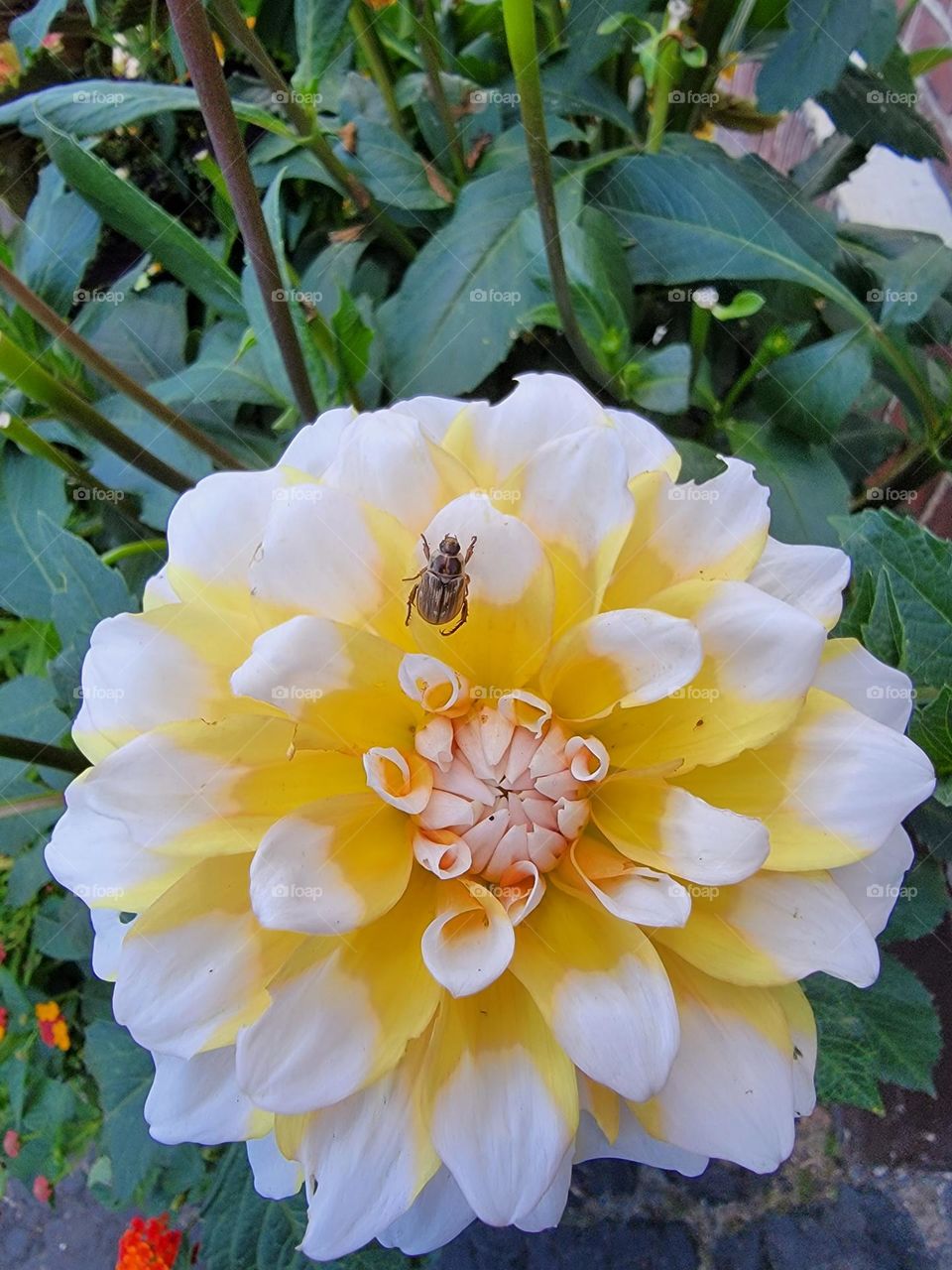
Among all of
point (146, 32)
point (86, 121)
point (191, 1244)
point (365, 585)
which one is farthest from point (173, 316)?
point (191, 1244)

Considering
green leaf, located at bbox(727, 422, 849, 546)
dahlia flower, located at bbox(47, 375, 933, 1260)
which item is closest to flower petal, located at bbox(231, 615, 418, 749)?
dahlia flower, located at bbox(47, 375, 933, 1260)

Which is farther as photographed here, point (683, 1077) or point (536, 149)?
point (536, 149)

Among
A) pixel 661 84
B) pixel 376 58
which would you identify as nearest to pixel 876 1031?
pixel 661 84

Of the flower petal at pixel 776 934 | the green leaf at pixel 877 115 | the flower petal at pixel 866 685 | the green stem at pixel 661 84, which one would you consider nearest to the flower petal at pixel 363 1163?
the flower petal at pixel 776 934

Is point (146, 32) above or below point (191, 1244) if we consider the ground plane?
above

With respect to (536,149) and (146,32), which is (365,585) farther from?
(146,32)
